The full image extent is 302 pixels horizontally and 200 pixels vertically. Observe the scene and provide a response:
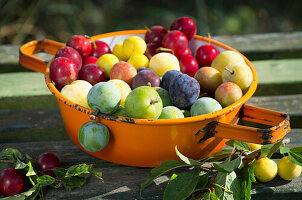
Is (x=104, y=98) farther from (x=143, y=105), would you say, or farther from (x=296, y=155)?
(x=296, y=155)

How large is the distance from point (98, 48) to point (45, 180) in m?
0.62

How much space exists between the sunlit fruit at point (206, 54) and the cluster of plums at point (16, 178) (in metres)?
0.65

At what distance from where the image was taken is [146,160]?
39.8 inches

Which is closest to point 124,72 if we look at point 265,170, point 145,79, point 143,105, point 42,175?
point 145,79

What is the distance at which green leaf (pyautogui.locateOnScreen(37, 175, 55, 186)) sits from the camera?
0.91 metres

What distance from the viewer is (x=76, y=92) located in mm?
1071

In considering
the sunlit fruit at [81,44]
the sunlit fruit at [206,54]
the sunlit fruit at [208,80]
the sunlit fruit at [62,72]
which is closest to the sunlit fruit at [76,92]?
the sunlit fruit at [62,72]

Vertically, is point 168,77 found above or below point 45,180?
above

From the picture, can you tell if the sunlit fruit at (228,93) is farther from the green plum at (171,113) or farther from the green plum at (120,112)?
the green plum at (120,112)

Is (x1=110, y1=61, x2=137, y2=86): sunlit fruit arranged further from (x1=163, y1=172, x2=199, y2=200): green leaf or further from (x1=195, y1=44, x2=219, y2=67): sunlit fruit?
(x1=163, y1=172, x2=199, y2=200): green leaf

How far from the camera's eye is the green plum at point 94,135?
917 mm

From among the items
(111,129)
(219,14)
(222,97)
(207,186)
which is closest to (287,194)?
(207,186)

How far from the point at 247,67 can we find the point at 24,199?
746 mm

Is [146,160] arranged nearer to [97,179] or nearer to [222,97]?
[97,179]
